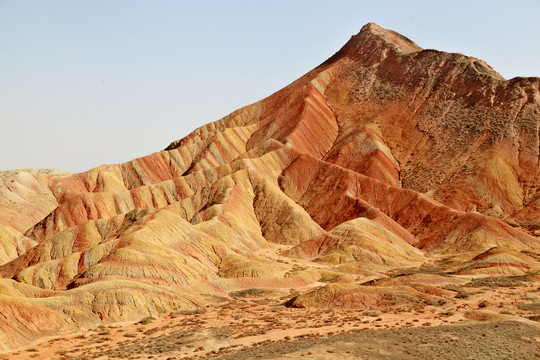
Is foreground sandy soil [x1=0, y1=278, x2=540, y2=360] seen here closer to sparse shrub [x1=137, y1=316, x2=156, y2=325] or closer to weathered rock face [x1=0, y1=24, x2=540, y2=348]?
sparse shrub [x1=137, y1=316, x2=156, y2=325]

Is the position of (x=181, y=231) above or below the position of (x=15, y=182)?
below

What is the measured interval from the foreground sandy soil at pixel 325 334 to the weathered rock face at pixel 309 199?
4212 millimetres

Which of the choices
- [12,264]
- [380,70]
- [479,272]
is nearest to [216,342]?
[479,272]

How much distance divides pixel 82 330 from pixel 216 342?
1508cm

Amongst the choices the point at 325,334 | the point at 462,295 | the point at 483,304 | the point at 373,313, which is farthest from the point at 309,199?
the point at 325,334

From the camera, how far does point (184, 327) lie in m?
55.2

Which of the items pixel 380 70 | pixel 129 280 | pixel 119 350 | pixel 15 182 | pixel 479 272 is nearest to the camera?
pixel 119 350

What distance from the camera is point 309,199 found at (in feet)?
424

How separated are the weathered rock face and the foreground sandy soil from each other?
4212 millimetres

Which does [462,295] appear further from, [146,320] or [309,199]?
[309,199]

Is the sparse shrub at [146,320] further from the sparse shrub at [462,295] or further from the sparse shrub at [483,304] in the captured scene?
the sparse shrub at [483,304]

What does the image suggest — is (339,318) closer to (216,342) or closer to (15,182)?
(216,342)

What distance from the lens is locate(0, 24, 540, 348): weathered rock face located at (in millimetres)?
72750

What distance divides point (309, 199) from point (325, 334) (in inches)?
3213
